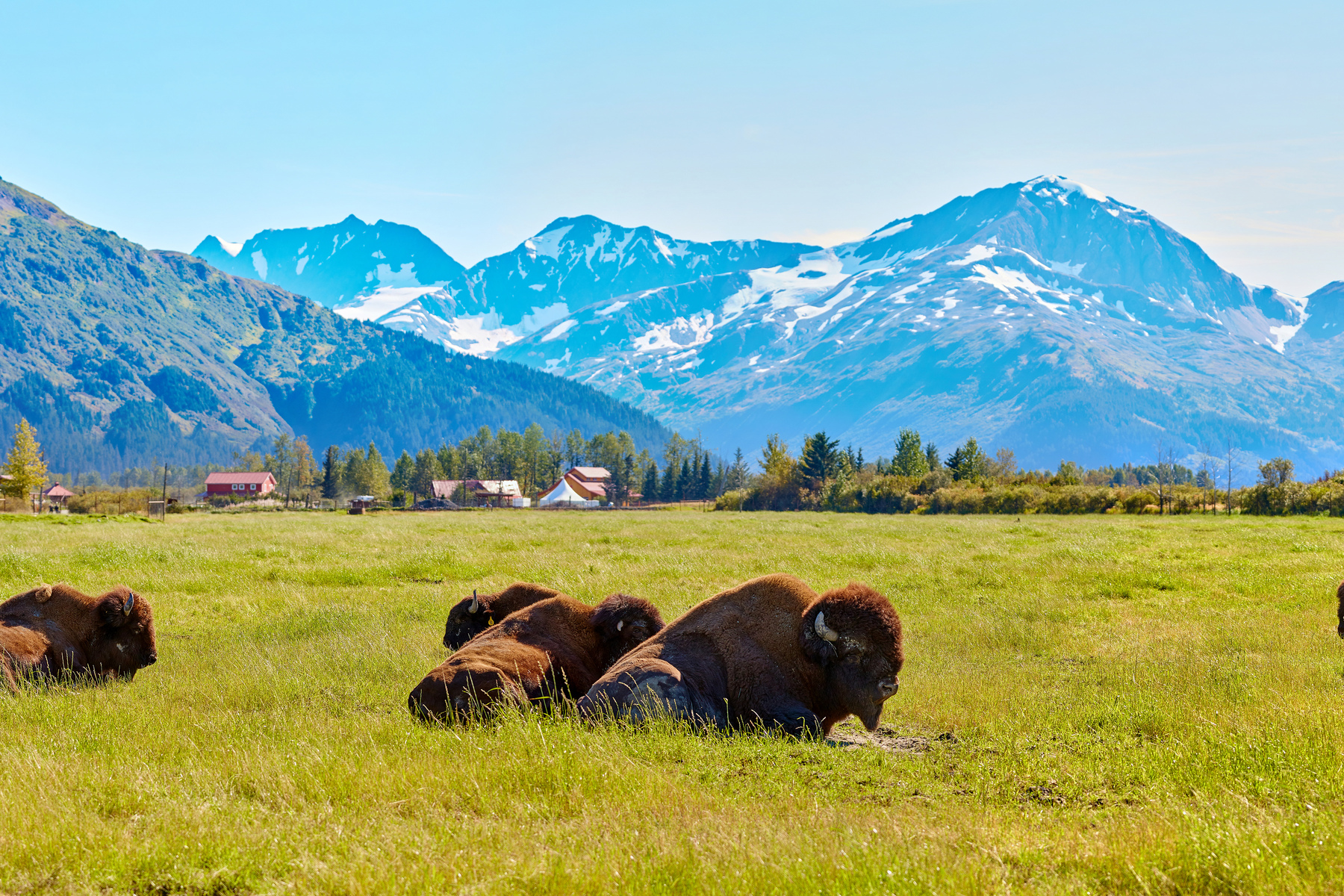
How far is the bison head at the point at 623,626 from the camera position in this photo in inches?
381

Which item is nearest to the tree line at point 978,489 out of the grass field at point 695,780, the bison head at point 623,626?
the grass field at point 695,780

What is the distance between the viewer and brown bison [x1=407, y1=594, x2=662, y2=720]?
8.34 meters

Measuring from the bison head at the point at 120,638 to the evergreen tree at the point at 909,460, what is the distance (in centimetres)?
10715

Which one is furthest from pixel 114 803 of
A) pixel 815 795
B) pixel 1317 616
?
pixel 1317 616

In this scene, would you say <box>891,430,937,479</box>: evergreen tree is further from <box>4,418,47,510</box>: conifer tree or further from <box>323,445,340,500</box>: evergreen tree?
<box>323,445,340,500</box>: evergreen tree

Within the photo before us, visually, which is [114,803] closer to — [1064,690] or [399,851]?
[399,851]

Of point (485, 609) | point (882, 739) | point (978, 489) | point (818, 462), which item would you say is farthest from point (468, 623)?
point (818, 462)

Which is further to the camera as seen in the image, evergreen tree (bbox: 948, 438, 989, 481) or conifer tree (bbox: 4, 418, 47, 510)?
evergreen tree (bbox: 948, 438, 989, 481)

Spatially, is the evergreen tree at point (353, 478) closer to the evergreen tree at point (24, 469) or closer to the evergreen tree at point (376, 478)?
the evergreen tree at point (376, 478)

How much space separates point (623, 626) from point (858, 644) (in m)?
2.75

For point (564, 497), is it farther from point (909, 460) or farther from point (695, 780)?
point (695, 780)

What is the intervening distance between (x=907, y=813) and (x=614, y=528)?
41002 millimetres

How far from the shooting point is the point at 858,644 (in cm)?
797

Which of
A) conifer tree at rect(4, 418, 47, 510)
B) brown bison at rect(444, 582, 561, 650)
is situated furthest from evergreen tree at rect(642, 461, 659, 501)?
brown bison at rect(444, 582, 561, 650)
